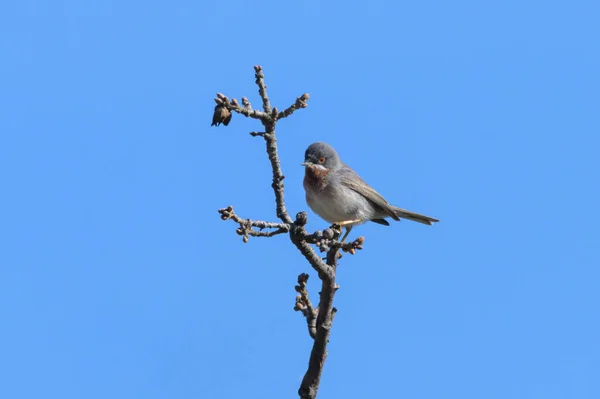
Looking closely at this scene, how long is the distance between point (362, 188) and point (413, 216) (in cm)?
174

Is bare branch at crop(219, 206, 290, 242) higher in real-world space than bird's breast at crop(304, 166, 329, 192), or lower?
lower

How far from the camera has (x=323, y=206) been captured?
1028 centimetres

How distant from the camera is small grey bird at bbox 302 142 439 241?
33.6 feet

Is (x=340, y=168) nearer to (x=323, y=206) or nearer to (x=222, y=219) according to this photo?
(x=323, y=206)

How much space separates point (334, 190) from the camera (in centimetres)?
1021

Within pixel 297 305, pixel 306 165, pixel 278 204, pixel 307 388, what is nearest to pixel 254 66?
pixel 278 204

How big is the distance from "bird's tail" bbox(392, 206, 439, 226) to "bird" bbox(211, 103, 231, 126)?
6803 mm

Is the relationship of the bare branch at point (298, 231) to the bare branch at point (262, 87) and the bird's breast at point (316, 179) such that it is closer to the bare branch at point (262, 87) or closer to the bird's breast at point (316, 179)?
the bare branch at point (262, 87)

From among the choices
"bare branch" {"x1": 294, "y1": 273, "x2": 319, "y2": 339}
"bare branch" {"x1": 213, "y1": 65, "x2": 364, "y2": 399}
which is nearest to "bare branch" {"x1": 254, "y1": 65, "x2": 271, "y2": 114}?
"bare branch" {"x1": 213, "y1": 65, "x2": 364, "y2": 399}

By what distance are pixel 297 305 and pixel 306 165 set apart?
4.09 m

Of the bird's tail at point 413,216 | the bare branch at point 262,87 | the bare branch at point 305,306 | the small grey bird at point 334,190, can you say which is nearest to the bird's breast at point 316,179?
the small grey bird at point 334,190

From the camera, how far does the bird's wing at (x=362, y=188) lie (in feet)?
34.6

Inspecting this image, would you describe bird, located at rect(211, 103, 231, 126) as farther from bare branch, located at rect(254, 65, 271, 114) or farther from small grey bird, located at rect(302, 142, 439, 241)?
small grey bird, located at rect(302, 142, 439, 241)

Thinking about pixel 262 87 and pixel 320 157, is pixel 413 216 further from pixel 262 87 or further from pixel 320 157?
pixel 262 87
